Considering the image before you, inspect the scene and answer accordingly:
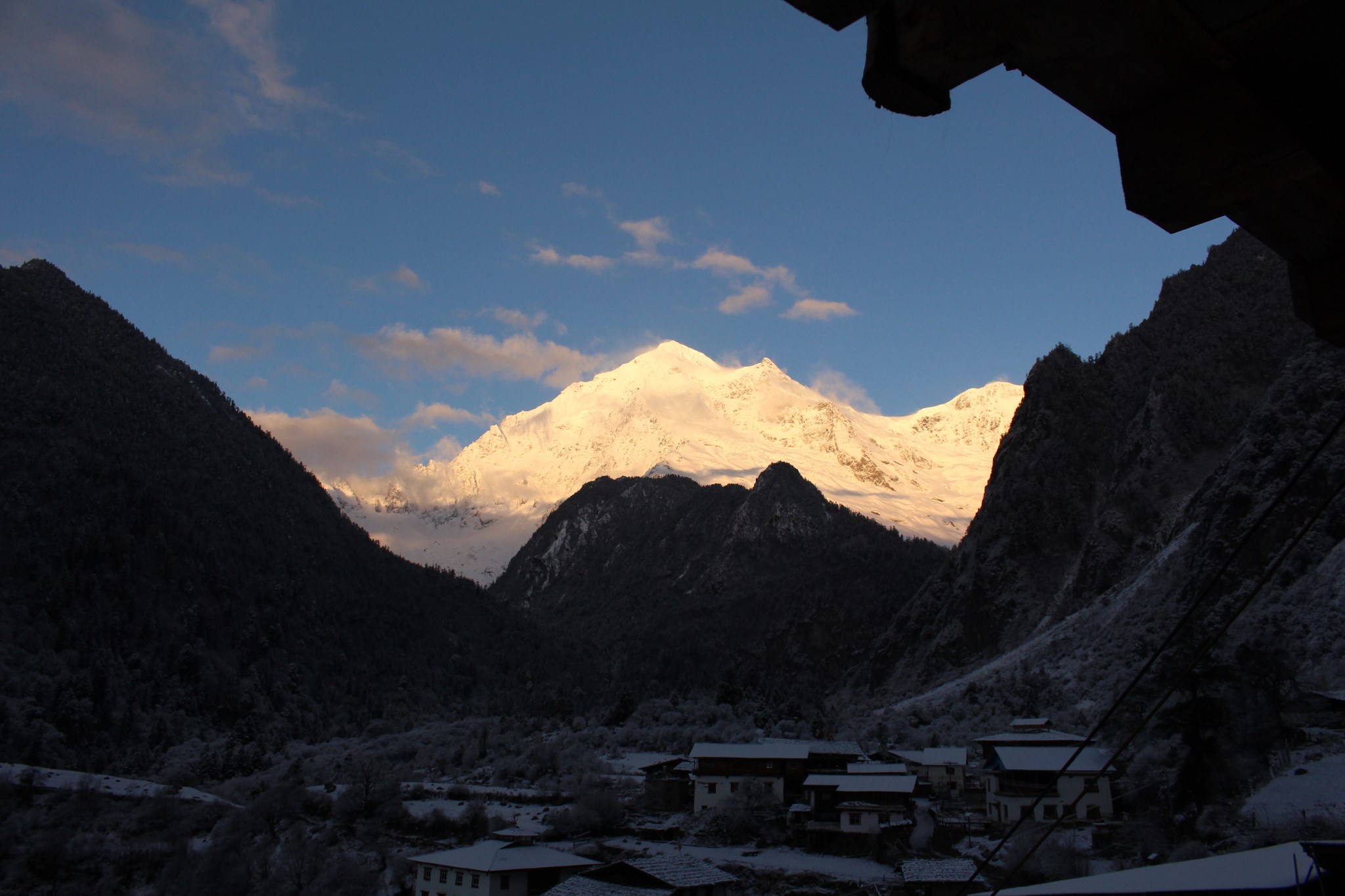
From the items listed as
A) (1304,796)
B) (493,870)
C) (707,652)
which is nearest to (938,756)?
(1304,796)

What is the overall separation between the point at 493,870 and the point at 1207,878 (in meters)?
29.9

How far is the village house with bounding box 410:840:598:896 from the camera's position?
37406 mm

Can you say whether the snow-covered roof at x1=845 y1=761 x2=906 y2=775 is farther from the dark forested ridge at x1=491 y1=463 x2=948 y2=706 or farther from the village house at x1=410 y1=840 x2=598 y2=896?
the dark forested ridge at x1=491 y1=463 x2=948 y2=706

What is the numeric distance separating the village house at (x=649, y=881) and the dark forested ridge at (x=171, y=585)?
2368 inches

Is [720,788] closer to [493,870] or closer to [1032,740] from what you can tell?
[1032,740]

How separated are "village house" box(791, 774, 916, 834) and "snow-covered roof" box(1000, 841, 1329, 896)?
106 ft

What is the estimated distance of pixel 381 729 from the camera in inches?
4341

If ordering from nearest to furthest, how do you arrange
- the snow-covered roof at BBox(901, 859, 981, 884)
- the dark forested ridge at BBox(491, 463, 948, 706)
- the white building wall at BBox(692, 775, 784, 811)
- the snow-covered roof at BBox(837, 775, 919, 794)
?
1. the snow-covered roof at BBox(901, 859, 981, 884)
2. the snow-covered roof at BBox(837, 775, 919, 794)
3. the white building wall at BBox(692, 775, 784, 811)
4. the dark forested ridge at BBox(491, 463, 948, 706)

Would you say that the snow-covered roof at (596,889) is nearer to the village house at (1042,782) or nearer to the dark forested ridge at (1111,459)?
the village house at (1042,782)

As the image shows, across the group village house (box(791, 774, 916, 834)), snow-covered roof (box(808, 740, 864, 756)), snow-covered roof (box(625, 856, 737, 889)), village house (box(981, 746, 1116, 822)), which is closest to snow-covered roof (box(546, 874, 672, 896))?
snow-covered roof (box(625, 856, 737, 889))

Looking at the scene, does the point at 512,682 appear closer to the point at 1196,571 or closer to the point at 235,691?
the point at 235,691

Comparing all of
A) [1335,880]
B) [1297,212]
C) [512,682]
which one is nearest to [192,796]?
[1335,880]

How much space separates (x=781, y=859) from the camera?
4494cm

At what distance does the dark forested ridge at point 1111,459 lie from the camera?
262 ft
